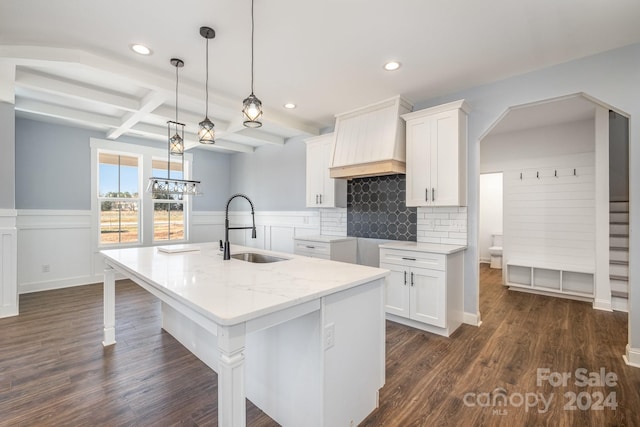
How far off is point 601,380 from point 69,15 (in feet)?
15.8

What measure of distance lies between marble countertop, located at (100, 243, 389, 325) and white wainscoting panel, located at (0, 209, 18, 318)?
2054 mm

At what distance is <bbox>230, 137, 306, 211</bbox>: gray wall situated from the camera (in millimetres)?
5367

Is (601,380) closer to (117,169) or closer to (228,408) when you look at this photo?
(228,408)

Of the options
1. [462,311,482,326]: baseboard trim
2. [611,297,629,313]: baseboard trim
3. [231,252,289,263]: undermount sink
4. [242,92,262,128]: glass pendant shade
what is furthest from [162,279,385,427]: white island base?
[611,297,629,313]: baseboard trim

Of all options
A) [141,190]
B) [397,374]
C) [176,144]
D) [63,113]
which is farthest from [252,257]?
[141,190]

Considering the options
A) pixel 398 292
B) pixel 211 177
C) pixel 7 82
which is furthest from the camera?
pixel 211 177

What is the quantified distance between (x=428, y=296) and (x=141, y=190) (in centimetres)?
544

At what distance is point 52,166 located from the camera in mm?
4586

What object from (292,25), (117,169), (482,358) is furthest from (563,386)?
(117,169)

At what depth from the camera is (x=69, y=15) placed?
81.3 inches

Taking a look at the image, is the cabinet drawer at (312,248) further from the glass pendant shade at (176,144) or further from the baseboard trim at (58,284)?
the baseboard trim at (58,284)

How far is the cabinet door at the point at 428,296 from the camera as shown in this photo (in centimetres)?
294

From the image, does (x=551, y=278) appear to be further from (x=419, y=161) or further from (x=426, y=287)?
(x=419, y=161)

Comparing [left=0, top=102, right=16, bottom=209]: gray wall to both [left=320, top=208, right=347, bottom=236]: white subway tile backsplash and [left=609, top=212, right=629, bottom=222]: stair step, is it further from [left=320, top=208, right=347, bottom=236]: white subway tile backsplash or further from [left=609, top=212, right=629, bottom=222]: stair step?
[left=609, top=212, right=629, bottom=222]: stair step
